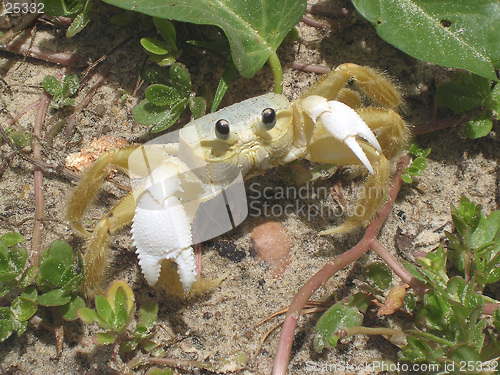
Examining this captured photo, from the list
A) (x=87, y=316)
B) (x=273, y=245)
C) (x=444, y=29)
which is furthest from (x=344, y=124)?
(x=87, y=316)

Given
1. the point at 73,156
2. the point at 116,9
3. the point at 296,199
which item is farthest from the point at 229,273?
the point at 116,9

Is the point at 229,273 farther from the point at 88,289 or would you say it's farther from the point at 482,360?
the point at 482,360

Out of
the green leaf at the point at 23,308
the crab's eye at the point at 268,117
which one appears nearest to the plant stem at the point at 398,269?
the crab's eye at the point at 268,117

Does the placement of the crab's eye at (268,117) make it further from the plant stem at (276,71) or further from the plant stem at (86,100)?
the plant stem at (86,100)

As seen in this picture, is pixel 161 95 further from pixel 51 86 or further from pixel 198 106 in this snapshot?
pixel 51 86

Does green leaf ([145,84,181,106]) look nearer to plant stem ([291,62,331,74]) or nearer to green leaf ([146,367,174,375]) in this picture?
plant stem ([291,62,331,74])

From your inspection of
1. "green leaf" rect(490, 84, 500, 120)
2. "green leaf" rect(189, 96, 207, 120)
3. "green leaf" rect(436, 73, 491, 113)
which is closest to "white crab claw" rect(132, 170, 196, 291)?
"green leaf" rect(189, 96, 207, 120)
